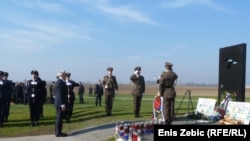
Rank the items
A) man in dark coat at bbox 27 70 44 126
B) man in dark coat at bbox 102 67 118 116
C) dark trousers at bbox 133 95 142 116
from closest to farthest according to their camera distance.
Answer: man in dark coat at bbox 27 70 44 126
dark trousers at bbox 133 95 142 116
man in dark coat at bbox 102 67 118 116

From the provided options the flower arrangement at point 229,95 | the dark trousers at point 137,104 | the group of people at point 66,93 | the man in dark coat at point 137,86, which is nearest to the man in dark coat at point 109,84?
the group of people at point 66,93

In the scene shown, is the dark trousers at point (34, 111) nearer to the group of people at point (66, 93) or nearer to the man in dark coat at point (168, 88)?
the group of people at point (66, 93)

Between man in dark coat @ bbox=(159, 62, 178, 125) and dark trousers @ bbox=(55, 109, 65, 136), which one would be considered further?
man in dark coat @ bbox=(159, 62, 178, 125)

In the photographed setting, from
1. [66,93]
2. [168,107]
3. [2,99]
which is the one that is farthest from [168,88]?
[2,99]

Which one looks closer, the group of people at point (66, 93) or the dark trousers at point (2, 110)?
the group of people at point (66, 93)

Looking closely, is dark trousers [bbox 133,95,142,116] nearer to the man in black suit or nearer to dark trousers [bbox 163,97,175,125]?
dark trousers [bbox 163,97,175,125]

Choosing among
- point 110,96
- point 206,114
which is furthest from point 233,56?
point 110,96

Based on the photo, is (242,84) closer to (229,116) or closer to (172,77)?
(229,116)

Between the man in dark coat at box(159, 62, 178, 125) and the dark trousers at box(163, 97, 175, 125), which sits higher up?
the man in dark coat at box(159, 62, 178, 125)

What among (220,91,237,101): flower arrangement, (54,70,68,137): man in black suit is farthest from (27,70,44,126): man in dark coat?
(220,91,237,101): flower arrangement

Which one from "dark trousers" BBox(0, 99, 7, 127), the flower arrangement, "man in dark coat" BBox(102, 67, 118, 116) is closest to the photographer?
the flower arrangement

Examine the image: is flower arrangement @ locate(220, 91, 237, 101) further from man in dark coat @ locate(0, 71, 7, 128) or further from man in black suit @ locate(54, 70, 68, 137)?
man in dark coat @ locate(0, 71, 7, 128)

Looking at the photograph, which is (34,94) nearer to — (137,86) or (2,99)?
(2,99)

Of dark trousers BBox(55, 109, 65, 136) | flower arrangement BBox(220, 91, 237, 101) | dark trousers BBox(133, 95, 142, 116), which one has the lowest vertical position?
dark trousers BBox(55, 109, 65, 136)
